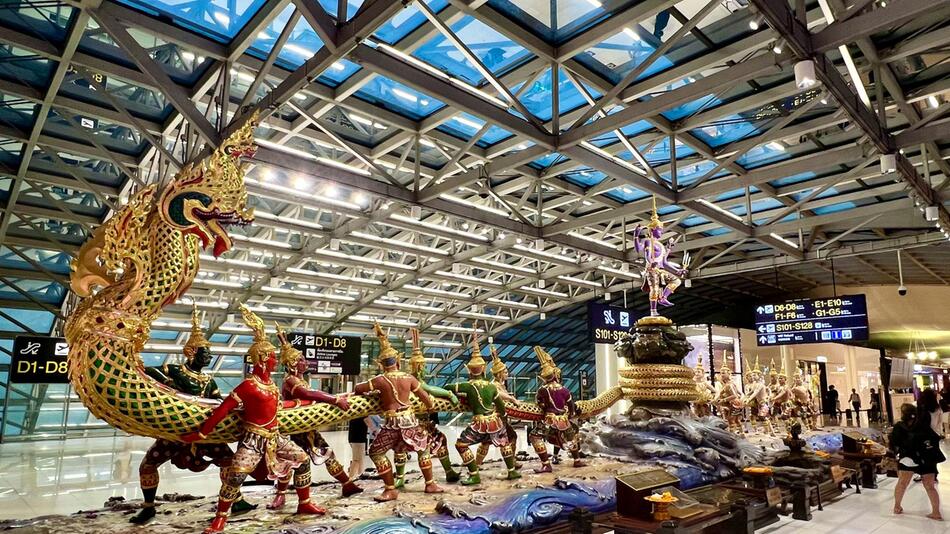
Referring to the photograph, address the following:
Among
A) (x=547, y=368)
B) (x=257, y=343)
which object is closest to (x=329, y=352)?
(x=547, y=368)

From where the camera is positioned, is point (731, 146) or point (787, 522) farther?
point (731, 146)

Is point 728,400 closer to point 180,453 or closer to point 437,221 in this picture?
point 437,221

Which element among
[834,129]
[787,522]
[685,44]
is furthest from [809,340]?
[685,44]

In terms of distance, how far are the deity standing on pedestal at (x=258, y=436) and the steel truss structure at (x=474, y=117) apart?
288 centimetres

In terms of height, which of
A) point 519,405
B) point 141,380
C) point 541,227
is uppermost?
point 541,227

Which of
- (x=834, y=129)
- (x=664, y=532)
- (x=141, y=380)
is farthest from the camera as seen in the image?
(x=834, y=129)

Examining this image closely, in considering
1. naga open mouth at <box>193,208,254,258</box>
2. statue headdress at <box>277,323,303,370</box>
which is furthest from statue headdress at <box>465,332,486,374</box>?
naga open mouth at <box>193,208,254,258</box>

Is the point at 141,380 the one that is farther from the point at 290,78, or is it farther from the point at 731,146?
the point at 731,146

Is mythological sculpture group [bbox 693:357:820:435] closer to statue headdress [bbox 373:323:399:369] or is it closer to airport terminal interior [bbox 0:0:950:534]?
airport terminal interior [bbox 0:0:950:534]

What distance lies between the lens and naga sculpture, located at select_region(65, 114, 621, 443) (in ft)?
10.3

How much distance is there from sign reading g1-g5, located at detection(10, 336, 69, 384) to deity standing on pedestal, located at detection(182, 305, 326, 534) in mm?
7748

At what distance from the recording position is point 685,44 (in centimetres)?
609

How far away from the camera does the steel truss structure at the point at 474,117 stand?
18.0 ft

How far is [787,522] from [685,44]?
16.8 feet
